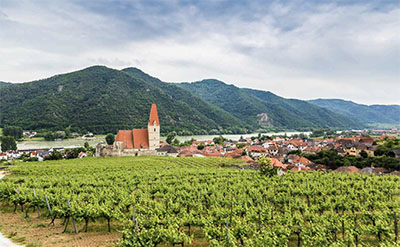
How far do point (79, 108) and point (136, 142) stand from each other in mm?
125369

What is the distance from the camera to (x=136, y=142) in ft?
204

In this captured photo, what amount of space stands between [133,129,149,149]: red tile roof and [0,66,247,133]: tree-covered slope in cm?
8996

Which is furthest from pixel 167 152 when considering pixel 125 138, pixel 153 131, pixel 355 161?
pixel 355 161

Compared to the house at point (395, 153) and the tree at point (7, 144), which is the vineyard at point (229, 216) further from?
the tree at point (7, 144)

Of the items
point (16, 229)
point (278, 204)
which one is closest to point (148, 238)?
point (16, 229)

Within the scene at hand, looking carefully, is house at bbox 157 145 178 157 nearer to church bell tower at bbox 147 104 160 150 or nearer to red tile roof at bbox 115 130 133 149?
church bell tower at bbox 147 104 160 150

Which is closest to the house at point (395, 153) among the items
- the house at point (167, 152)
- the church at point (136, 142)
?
the house at point (167, 152)

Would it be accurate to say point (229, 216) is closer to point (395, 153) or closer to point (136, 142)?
point (136, 142)

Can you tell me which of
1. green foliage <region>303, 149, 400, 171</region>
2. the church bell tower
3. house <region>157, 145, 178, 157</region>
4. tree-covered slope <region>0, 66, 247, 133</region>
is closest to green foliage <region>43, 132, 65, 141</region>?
tree-covered slope <region>0, 66, 247, 133</region>

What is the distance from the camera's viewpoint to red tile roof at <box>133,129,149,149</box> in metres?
62.0

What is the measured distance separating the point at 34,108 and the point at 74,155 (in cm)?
12730

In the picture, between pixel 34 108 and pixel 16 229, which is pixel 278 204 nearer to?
pixel 16 229

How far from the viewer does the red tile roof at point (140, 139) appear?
62.0 meters

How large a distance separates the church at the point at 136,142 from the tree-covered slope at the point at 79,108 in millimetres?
89996
